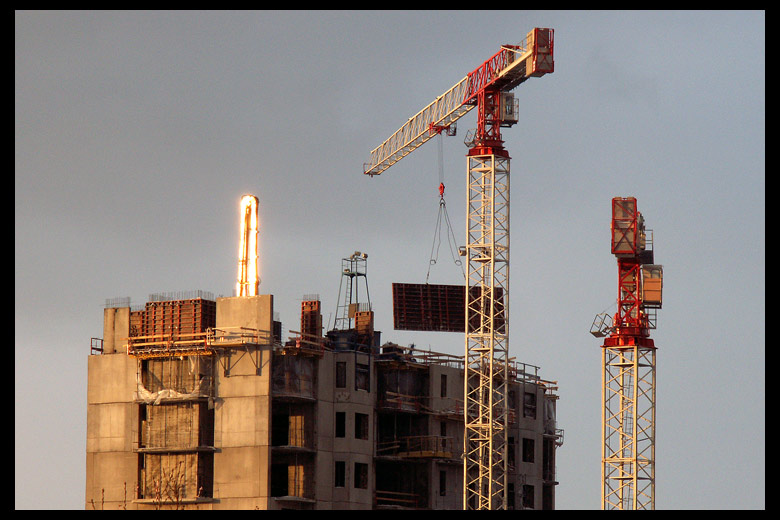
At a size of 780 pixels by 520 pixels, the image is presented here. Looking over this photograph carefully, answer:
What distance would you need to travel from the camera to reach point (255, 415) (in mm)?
134625

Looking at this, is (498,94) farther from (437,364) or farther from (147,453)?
(147,453)

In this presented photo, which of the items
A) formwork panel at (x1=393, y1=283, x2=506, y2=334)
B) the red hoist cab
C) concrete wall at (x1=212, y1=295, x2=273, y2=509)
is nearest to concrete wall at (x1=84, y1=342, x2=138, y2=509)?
concrete wall at (x1=212, y1=295, x2=273, y2=509)

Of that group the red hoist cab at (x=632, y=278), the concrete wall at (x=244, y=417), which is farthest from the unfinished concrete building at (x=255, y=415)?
the red hoist cab at (x=632, y=278)

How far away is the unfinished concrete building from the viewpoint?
136 m

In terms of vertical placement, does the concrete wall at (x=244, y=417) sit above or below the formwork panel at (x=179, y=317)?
below

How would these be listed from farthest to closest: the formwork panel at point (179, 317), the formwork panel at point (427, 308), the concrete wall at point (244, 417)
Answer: the formwork panel at point (427, 308)
the formwork panel at point (179, 317)
the concrete wall at point (244, 417)

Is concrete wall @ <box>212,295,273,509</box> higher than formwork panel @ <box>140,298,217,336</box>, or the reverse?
formwork panel @ <box>140,298,217,336</box>

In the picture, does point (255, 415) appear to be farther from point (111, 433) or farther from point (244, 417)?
point (111, 433)

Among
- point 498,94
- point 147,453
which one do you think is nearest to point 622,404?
point 498,94

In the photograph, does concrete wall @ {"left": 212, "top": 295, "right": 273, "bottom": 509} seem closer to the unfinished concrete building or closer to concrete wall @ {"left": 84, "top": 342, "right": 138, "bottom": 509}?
the unfinished concrete building

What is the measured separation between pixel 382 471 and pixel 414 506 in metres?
4.15

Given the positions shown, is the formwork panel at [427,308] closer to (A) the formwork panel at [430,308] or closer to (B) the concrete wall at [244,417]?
(A) the formwork panel at [430,308]

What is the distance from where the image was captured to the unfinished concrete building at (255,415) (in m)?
136

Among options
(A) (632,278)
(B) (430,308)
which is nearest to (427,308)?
(B) (430,308)
